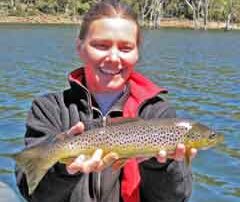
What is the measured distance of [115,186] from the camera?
4.10 m

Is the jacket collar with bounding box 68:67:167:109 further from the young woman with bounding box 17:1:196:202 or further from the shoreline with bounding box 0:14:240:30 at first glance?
the shoreline with bounding box 0:14:240:30

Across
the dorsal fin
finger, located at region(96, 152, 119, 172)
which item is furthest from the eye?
finger, located at region(96, 152, 119, 172)

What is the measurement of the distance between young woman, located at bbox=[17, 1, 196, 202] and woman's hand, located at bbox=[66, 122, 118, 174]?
0.12m

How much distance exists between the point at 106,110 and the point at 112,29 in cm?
58

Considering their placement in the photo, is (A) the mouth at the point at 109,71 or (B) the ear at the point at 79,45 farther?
(B) the ear at the point at 79,45

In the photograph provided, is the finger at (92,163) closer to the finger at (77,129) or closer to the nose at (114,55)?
the finger at (77,129)

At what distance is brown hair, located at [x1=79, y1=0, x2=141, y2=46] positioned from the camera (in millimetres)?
4109

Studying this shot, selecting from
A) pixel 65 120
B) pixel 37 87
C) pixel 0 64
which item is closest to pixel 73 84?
pixel 65 120

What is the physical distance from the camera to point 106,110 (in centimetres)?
423

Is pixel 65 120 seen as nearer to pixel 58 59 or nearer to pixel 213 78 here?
pixel 213 78

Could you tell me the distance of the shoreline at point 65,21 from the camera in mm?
109062

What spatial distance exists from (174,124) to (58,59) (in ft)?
111

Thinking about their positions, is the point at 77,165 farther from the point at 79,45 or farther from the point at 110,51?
the point at 79,45

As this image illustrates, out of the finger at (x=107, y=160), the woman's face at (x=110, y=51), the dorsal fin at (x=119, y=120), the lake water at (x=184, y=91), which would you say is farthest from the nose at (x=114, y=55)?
the lake water at (x=184, y=91)
